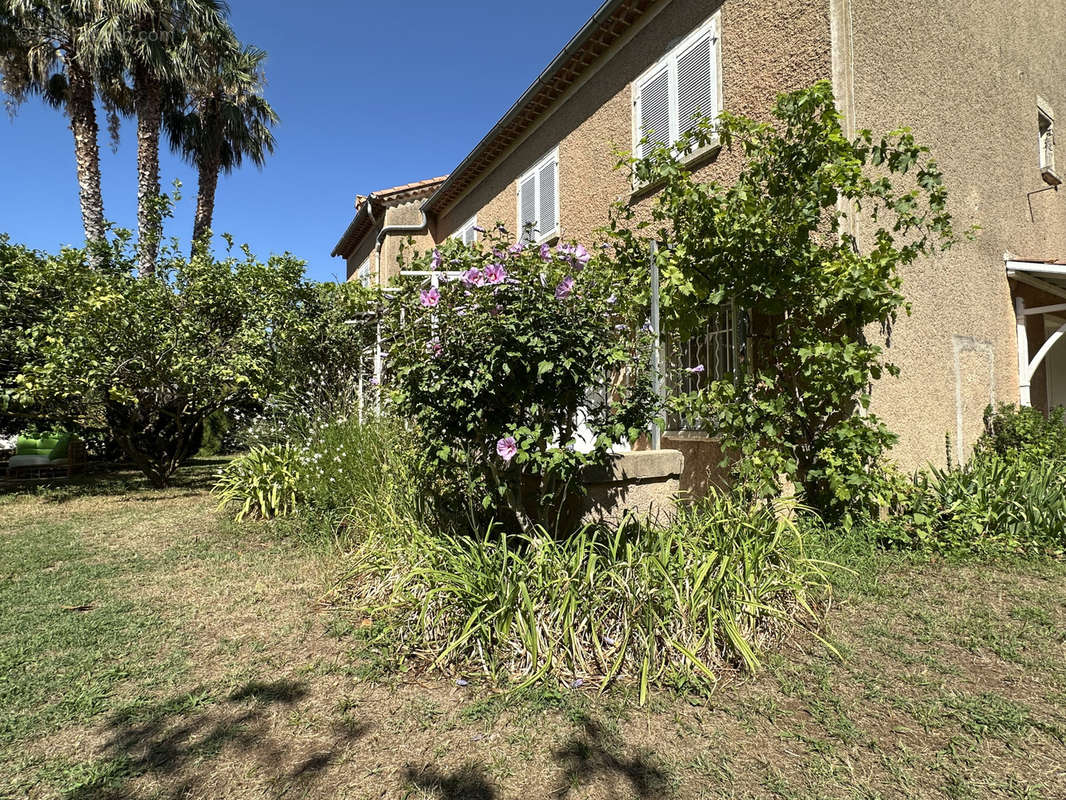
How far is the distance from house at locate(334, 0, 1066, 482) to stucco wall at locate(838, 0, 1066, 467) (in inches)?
0.9

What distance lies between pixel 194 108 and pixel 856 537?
57.6 feet

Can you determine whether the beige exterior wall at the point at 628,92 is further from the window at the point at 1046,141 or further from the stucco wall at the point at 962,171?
the window at the point at 1046,141

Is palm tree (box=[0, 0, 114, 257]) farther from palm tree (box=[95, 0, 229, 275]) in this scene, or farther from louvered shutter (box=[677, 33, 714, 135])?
louvered shutter (box=[677, 33, 714, 135])

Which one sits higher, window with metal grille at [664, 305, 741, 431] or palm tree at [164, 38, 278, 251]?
palm tree at [164, 38, 278, 251]

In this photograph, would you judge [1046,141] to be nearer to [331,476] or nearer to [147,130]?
[331,476]

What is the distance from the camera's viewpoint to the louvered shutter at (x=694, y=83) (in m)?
6.04

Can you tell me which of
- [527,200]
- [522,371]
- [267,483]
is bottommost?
[267,483]

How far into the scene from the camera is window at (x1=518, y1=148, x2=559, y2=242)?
8769 millimetres

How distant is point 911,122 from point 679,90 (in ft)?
7.38

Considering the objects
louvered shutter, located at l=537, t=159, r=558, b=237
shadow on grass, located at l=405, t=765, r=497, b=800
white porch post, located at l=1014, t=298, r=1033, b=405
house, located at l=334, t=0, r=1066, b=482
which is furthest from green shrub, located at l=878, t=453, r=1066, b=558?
louvered shutter, located at l=537, t=159, r=558, b=237

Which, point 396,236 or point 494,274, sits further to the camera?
point 396,236

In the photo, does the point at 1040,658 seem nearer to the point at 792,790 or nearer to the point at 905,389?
the point at 792,790

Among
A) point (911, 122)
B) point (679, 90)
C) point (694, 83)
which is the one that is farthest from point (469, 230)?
point (911, 122)

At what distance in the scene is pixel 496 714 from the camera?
8.14 feet
